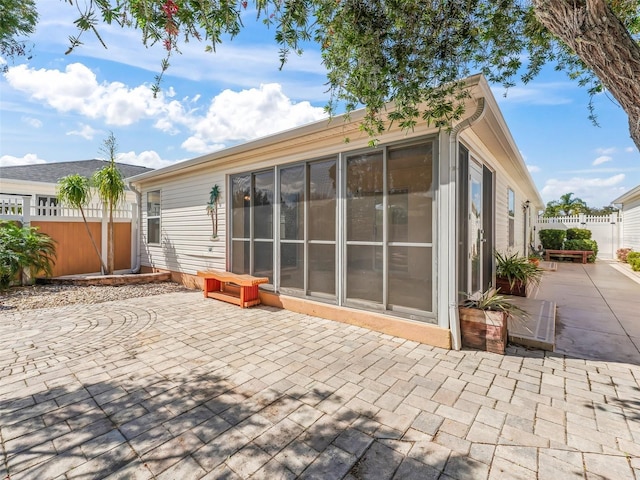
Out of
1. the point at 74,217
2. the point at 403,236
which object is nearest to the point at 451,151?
the point at 403,236

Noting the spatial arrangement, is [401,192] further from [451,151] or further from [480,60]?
[480,60]

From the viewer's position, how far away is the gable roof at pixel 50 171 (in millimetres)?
10453

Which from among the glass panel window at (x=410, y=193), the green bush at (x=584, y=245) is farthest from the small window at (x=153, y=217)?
the green bush at (x=584, y=245)

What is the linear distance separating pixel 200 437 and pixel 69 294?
5898mm

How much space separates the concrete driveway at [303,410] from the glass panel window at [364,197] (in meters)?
1.42

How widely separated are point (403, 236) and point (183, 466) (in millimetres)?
Result: 3176

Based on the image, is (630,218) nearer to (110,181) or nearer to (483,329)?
(483,329)

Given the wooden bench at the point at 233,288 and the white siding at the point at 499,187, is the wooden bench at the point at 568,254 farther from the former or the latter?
the wooden bench at the point at 233,288

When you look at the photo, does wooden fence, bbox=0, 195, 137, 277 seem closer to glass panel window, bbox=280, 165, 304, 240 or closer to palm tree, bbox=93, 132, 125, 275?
palm tree, bbox=93, 132, 125, 275

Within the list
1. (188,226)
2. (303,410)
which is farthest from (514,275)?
(188,226)

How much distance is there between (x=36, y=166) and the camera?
11.9 m

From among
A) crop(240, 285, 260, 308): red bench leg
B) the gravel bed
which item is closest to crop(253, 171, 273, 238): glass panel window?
crop(240, 285, 260, 308): red bench leg

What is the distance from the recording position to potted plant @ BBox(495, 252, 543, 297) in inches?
228

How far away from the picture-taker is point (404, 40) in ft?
9.89
